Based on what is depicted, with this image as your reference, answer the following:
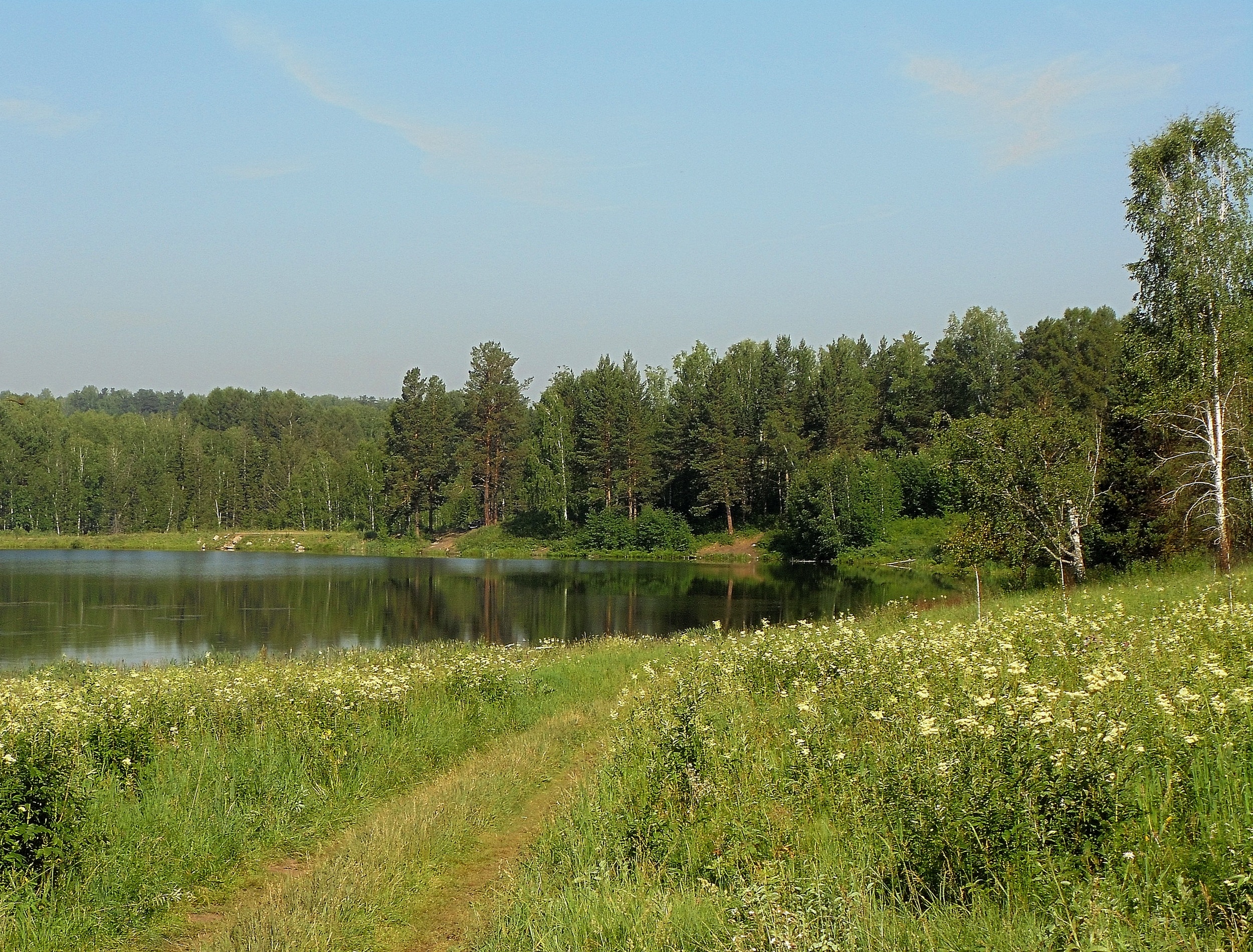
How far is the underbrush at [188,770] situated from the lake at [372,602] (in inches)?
622

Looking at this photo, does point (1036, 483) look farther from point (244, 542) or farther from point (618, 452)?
point (244, 542)

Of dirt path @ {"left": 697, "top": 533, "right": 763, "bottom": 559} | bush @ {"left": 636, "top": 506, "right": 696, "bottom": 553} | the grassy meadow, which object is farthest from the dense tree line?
the grassy meadow

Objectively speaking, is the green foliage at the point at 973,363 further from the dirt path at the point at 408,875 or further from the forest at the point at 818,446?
the dirt path at the point at 408,875

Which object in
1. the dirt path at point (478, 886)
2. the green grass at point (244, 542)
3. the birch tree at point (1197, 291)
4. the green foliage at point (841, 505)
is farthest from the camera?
the green grass at point (244, 542)

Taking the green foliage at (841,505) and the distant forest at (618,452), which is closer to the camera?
the green foliage at (841,505)

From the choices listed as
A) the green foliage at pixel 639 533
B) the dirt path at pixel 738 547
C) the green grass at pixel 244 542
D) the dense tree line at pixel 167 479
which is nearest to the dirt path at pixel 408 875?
the dirt path at pixel 738 547

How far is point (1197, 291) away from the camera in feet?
83.3

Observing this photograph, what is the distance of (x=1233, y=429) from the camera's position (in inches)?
990

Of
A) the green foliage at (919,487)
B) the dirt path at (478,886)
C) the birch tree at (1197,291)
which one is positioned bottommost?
the dirt path at (478,886)

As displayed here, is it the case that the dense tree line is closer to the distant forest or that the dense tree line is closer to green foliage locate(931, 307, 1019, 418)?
the distant forest

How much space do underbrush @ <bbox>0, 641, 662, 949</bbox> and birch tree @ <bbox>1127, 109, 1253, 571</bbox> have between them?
20.8 m

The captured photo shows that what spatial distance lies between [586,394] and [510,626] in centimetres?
5752

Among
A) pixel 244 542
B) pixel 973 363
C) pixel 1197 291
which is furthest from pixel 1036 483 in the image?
pixel 244 542

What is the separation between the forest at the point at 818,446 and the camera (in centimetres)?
2600
